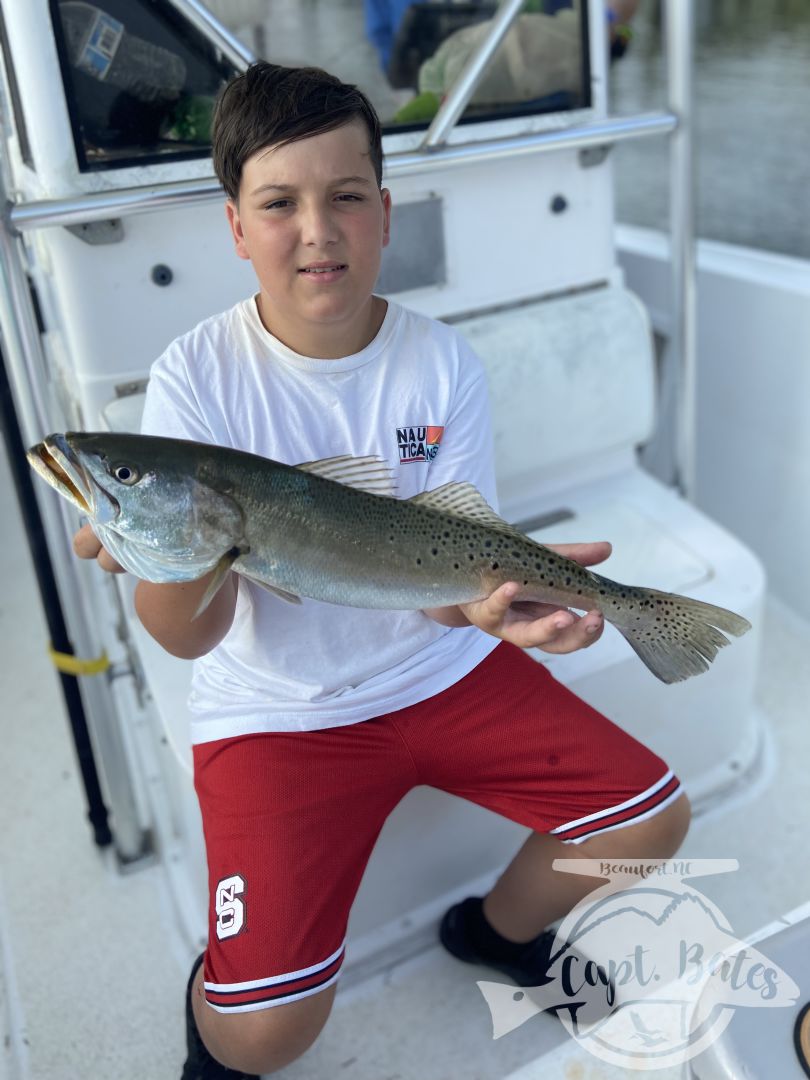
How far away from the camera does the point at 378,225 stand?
1475 mm

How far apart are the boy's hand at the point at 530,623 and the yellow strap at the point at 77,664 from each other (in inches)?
37.9

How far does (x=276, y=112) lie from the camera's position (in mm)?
1382

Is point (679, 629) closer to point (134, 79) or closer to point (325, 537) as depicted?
point (325, 537)

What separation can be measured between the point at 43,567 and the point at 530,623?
1.16 meters

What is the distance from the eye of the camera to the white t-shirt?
5.04 feet

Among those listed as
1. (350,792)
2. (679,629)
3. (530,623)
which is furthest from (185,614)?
(679,629)

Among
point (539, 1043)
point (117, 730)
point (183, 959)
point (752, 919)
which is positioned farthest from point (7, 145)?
point (752, 919)

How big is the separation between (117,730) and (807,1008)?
62.2 inches

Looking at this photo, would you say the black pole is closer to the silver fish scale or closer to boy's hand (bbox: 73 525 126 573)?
boy's hand (bbox: 73 525 126 573)

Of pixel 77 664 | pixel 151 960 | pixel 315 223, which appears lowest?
pixel 151 960

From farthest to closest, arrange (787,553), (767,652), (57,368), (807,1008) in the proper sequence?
1. (787,553)
2. (767,652)
3. (57,368)
4. (807,1008)

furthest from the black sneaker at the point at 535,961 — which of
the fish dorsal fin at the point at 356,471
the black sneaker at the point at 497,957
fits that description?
the fish dorsal fin at the point at 356,471

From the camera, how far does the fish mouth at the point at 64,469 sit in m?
1.14

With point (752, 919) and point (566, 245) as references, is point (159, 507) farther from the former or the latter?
point (566, 245)
